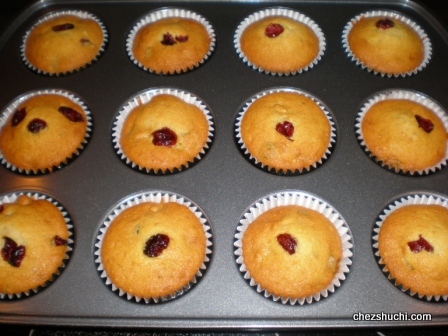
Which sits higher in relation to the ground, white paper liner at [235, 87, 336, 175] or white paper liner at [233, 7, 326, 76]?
white paper liner at [233, 7, 326, 76]

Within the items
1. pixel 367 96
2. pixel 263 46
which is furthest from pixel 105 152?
pixel 367 96

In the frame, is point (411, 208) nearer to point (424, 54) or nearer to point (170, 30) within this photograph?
point (424, 54)

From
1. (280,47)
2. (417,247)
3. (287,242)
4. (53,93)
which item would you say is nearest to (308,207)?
(287,242)

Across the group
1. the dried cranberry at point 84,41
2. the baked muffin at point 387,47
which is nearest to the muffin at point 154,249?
the dried cranberry at point 84,41

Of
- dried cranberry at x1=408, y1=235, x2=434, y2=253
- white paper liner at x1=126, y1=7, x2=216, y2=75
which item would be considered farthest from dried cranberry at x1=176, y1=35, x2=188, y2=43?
dried cranberry at x1=408, y1=235, x2=434, y2=253

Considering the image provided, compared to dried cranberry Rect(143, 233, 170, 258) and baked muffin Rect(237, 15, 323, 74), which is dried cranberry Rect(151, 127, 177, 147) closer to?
dried cranberry Rect(143, 233, 170, 258)

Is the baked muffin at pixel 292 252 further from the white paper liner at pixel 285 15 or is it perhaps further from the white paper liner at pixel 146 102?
the white paper liner at pixel 285 15

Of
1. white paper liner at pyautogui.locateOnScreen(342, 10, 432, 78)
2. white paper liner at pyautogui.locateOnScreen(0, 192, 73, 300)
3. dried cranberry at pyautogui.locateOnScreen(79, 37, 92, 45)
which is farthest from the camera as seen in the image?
dried cranberry at pyautogui.locateOnScreen(79, 37, 92, 45)
